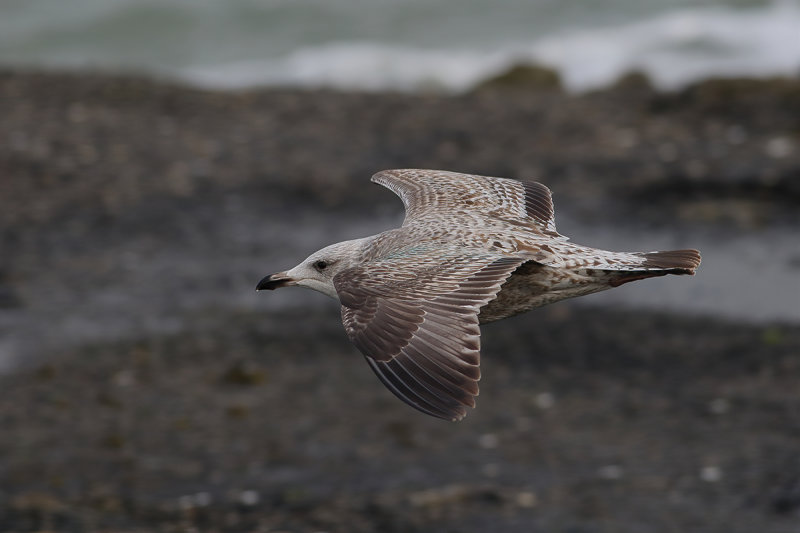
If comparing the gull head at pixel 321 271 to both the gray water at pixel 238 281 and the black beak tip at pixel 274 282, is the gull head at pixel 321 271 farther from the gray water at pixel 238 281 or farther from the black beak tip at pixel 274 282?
the gray water at pixel 238 281

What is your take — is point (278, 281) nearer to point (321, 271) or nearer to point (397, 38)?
point (321, 271)

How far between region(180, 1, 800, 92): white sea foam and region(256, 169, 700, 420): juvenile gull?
Result: 15337 mm

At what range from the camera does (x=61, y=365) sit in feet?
34.1

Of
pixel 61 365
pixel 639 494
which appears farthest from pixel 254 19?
pixel 639 494

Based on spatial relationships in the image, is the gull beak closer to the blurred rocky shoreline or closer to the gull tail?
the gull tail

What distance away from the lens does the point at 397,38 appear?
23688 mm

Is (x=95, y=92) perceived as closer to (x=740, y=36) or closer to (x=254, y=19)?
(x=254, y=19)

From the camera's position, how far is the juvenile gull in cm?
449

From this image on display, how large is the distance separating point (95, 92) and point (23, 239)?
3308 millimetres

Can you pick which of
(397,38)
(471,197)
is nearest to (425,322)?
(471,197)

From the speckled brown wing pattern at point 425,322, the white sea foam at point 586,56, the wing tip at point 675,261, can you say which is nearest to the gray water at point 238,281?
the wing tip at point 675,261

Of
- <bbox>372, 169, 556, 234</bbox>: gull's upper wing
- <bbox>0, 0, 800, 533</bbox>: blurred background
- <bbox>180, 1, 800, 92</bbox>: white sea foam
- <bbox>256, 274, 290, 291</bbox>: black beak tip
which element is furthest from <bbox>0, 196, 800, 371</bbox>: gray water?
<bbox>180, 1, 800, 92</bbox>: white sea foam

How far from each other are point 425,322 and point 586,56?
60.0 ft

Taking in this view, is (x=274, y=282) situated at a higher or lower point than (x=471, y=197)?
lower
